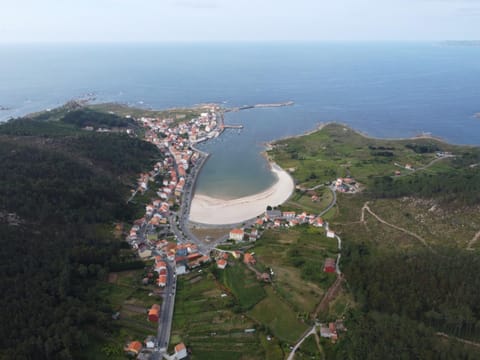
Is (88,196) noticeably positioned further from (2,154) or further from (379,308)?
(379,308)

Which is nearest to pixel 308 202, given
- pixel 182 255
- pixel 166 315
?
pixel 182 255

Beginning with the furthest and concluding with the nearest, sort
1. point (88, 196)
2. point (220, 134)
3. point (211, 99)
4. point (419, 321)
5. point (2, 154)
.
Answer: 1. point (211, 99)
2. point (220, 134)
3. point (2, 154)
4. point (88, 196)
5. point (419, 321)

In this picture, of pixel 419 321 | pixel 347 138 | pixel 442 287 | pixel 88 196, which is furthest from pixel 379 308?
pixel 347 138

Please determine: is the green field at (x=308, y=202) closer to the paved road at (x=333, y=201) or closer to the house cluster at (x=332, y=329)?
the paved road at (x=333, y=201)

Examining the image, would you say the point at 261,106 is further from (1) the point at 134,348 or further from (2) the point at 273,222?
(1) the point at 134,348

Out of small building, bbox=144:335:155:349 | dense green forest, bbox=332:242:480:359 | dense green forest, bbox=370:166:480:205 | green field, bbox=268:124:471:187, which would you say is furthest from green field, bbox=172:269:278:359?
dense green forest, bbox=370:166:480:205

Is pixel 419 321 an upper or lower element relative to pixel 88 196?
lower

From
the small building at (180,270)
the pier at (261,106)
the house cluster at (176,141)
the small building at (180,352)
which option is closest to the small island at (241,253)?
the small building at (180,352)
